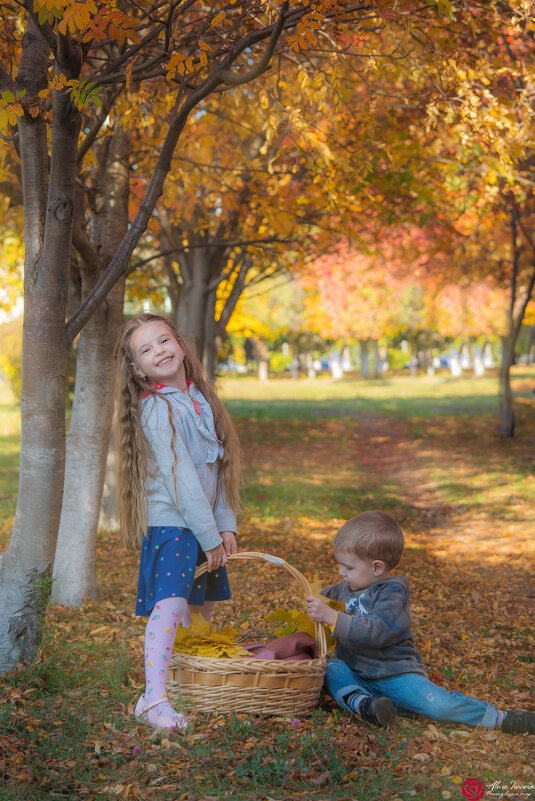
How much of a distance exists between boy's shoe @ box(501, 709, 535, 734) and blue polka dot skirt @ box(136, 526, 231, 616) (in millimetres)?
1494

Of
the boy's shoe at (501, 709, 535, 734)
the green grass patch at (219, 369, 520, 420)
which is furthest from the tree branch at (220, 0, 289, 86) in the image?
the green grass patch at (219, 369, 520, 420)

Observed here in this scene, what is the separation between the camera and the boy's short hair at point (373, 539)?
3.51 meters

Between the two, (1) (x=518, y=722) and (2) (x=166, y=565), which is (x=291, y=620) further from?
(1) (x=518, y=722)

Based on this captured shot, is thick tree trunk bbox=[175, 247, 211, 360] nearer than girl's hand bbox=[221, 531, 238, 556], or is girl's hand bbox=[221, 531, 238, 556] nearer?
girl's hand bbox=[221, 531, 238, 556]

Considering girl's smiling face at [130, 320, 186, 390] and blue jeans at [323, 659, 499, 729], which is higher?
girl's smiling face at [130, 320, 186, 390]

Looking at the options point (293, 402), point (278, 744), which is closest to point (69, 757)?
point (278, 744)

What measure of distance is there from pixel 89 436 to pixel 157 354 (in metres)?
1.94

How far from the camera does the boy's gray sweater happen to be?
133 inches

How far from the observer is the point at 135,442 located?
367 cm

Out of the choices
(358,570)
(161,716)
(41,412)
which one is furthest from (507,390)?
(161,716)

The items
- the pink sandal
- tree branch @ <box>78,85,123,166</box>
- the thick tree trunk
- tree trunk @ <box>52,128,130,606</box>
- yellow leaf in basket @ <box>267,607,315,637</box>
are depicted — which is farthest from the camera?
the thick tree trunk

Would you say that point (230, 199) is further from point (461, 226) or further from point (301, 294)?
point (301, 294)

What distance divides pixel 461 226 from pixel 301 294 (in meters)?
22.1

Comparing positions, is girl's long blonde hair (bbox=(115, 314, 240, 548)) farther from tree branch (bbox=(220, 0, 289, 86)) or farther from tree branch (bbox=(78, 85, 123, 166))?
tree branch (bbox=(78, 85, 123, 166))
